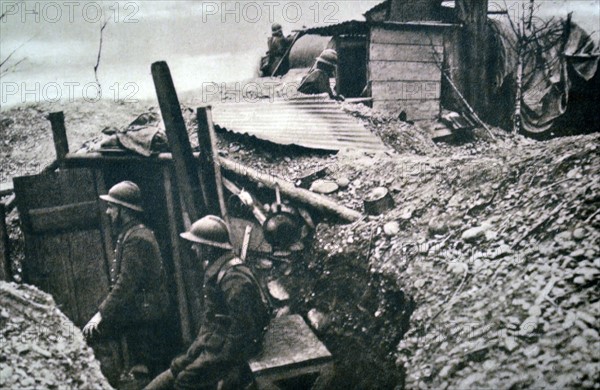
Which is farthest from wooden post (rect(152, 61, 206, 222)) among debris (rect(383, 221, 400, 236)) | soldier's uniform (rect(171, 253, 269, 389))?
debris (rect(383, 221, 400, 236))

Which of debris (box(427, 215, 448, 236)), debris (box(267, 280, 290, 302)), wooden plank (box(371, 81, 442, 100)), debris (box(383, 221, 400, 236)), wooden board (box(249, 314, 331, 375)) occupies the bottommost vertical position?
debris (box(267, 280, 290, 302))

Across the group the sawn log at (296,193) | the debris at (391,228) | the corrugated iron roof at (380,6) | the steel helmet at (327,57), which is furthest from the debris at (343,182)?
the corrugated iron roof at (380,6)

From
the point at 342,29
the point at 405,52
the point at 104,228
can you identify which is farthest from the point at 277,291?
the point at 405,52

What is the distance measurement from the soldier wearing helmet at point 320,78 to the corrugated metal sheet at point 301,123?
395 millimetres

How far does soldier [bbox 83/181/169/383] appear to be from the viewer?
12.4 feet

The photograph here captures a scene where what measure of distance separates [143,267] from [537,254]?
126 inches

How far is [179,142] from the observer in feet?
14.4

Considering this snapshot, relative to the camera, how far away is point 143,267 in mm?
3822

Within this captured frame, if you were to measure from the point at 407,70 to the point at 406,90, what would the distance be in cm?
43

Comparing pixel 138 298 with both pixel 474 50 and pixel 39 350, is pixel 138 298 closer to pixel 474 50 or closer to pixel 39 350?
pixel 39 350

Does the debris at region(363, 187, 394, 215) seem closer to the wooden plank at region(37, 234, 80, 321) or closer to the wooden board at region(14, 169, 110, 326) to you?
the wooden board at region(14, 169, 110, 326)

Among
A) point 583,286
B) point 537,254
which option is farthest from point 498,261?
point 583,286

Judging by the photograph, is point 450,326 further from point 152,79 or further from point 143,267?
point 152,79

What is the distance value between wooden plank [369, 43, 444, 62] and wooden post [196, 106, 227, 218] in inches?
210
